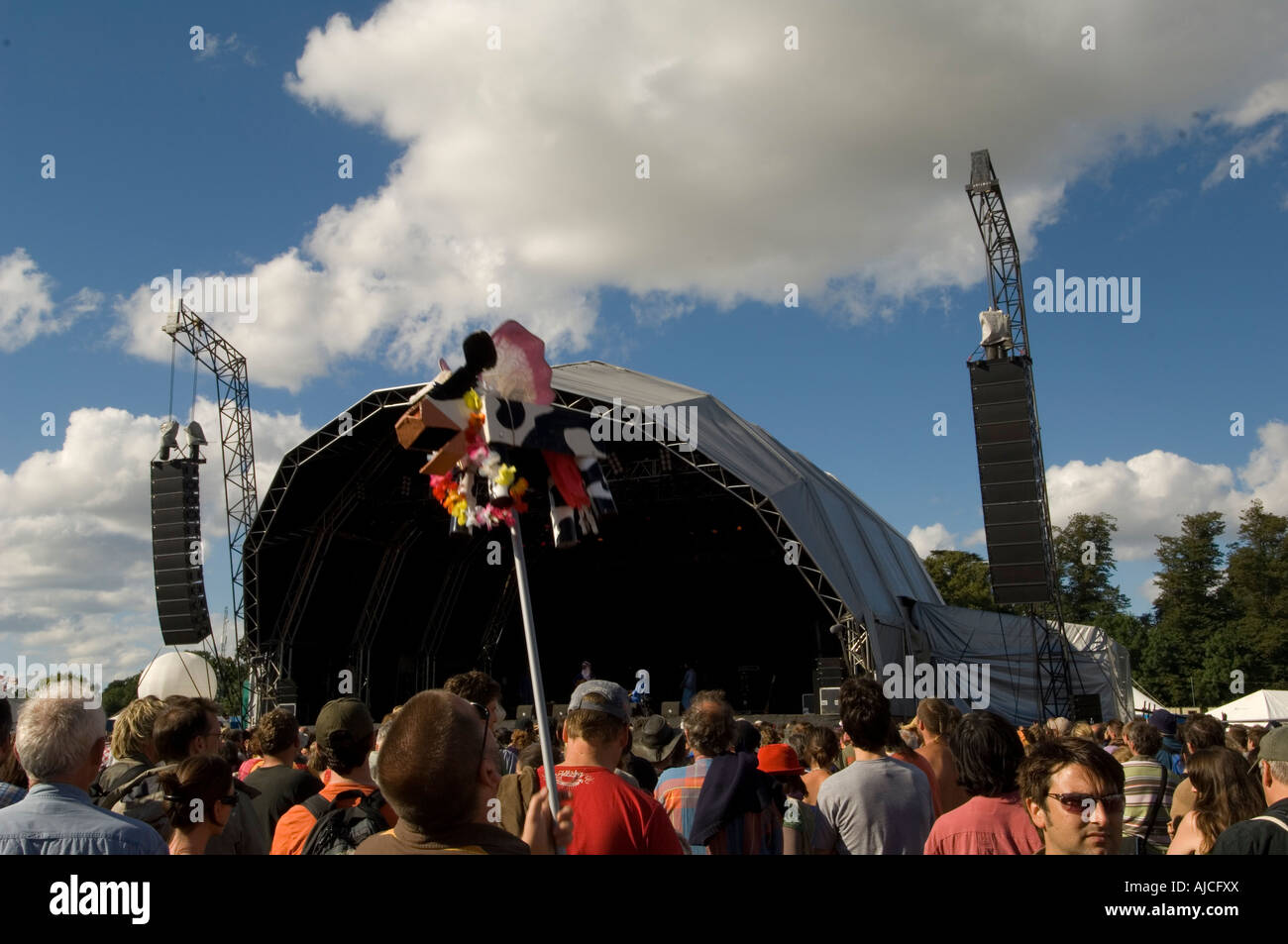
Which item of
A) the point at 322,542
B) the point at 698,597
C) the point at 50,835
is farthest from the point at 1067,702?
the point at 50,835

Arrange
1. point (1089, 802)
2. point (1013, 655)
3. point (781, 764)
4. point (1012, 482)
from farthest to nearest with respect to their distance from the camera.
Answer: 1. point (1013, 655)
2. point (1012, 482)
3. point (781, 764)
4. point (1089, 802)

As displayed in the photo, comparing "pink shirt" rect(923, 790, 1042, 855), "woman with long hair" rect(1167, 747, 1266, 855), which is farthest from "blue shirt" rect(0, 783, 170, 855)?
"woman with long hair" rect(1167, 747, 1266, 855)

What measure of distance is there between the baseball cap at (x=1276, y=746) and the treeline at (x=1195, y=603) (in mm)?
40134

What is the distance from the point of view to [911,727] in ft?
21.5

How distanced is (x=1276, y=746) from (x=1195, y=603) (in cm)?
5564

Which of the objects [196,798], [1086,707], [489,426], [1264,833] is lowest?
[1086,707]

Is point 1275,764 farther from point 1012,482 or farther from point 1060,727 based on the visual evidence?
point 1012,482

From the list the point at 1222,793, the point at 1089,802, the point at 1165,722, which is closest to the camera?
the point at 1089,802

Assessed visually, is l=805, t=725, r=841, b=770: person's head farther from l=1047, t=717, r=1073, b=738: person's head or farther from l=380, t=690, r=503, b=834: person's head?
l=1047, t=717, r=1073, b=738: person's head

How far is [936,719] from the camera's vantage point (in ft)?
14.8

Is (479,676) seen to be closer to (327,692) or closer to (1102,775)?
(1102,775)

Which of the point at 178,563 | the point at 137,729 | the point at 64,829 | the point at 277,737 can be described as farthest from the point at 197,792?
the point at 178,563

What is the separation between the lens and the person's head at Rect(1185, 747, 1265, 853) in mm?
2984

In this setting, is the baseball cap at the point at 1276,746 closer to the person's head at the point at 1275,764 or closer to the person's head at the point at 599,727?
the person's head at the point at 1275,764
